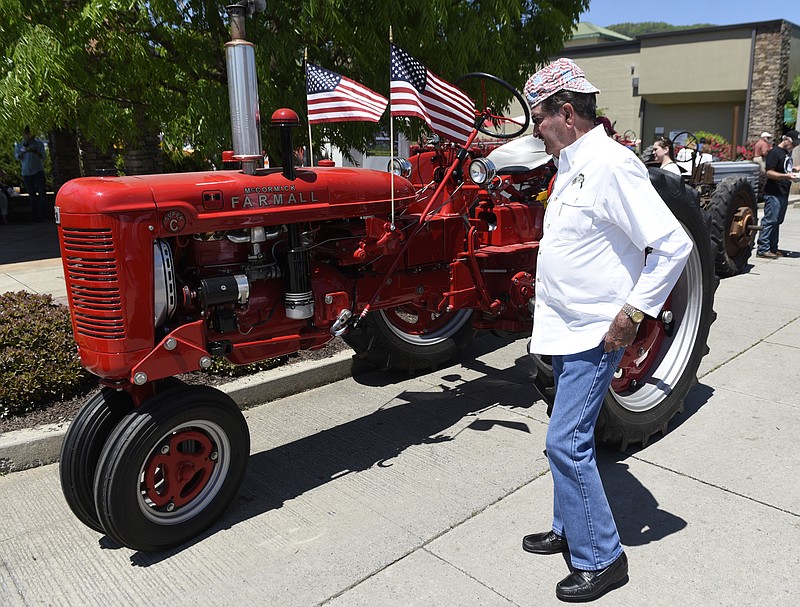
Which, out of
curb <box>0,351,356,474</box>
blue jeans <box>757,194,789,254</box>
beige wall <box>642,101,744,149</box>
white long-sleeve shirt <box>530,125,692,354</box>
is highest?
beige wall <box>642,101,744,149</box>

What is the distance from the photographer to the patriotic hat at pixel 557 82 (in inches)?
98.6

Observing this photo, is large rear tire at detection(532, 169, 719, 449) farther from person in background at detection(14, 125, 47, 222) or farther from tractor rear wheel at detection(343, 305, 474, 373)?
person in background at detection(14, 125, 47, 222)

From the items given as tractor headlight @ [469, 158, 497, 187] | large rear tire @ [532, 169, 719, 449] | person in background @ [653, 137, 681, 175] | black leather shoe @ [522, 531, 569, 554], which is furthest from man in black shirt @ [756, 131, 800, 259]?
black leather shoe @ [522, 531, 569, 554]

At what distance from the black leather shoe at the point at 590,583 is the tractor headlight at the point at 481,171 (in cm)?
217

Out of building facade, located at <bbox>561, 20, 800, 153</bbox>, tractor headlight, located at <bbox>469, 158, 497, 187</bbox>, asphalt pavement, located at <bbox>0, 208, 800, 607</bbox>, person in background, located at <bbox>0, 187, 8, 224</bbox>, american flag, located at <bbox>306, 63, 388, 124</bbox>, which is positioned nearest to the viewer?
asphalt pavement, located at <bbox>0, 208, 800, 607</bbox>

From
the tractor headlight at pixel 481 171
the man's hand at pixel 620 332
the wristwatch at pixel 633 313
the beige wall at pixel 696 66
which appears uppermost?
the beige wall at pixel 696 66

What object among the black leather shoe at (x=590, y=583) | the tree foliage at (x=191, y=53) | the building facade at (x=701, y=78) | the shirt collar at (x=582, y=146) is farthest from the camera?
the building facade at (x=701, y=78)

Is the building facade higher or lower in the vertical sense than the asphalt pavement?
higher

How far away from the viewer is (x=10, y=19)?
5.12 m

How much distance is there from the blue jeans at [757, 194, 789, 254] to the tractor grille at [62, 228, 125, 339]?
339 inches

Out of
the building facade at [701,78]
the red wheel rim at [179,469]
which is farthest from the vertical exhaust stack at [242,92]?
the building facade at [701,78]

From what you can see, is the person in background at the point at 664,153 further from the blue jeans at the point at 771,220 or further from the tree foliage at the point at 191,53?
the tree foliage at the point at 191,53

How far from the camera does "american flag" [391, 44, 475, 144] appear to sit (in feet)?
12.1

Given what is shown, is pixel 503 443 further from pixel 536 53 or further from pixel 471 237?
pixel 536 53
